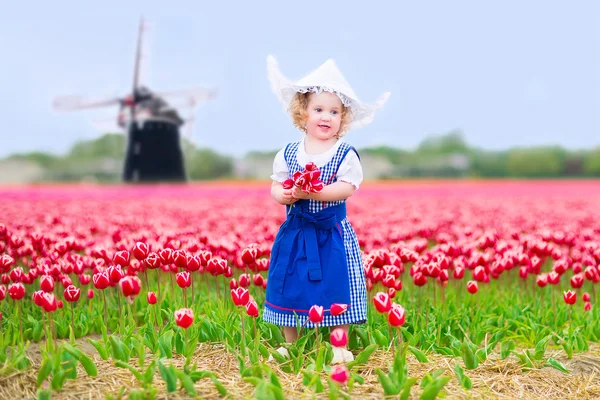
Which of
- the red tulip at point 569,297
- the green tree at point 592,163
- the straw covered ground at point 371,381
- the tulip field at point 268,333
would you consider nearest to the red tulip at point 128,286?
the tulip field at point 268,333

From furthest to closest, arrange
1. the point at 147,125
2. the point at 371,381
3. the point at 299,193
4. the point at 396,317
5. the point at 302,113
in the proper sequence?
the point at 147,125 < the point at 302,113 < the point at 299,193 < the point at 371,381 < the point at 396,317

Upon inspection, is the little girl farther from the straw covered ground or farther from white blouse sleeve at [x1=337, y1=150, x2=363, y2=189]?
the straw covered ground

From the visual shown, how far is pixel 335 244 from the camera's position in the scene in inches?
142

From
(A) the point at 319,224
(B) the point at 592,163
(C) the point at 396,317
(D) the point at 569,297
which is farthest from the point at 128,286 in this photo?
(B) the point at 592,163

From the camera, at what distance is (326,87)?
3.66 metres

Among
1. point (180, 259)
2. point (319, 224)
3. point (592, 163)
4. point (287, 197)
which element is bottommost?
point (180, 259)

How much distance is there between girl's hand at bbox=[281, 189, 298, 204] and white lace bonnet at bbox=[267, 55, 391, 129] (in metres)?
0.63

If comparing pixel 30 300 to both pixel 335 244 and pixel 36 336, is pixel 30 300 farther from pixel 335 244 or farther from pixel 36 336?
pixel 335 244

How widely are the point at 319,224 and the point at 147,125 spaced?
25.1 meters

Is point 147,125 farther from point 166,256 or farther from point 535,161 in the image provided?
point 535,161

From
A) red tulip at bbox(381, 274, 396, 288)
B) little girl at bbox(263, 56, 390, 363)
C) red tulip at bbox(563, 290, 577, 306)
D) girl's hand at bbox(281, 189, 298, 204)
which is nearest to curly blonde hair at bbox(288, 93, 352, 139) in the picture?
little girl at bbox(263, 56, 390, 363)

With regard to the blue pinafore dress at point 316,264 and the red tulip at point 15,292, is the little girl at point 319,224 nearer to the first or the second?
the blue pinafore dress at point 316,264

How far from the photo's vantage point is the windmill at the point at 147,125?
1093 inches

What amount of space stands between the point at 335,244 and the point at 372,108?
885mm
